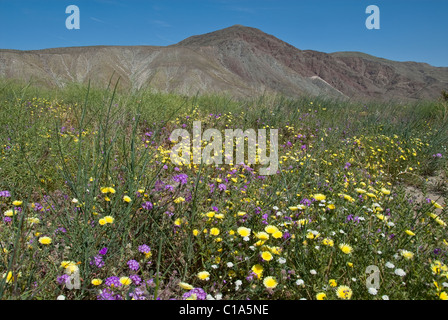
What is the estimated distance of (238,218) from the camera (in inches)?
77.2

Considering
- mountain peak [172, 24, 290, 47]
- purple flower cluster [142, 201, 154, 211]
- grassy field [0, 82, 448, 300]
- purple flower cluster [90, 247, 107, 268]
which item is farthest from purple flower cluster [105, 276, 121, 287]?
mountain peak [172, 24, 290, 47]

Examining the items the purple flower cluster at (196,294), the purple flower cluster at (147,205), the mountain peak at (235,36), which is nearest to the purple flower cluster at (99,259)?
the purple flower cluster at (147,205)

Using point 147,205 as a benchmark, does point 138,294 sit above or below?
below

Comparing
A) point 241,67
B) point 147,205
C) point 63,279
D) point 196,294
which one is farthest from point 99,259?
point 241,67

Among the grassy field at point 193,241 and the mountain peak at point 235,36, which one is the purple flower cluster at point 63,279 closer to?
the grassy field at point 193,241

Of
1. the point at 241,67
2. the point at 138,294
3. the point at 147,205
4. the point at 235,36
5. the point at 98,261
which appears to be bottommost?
the point at 138,294

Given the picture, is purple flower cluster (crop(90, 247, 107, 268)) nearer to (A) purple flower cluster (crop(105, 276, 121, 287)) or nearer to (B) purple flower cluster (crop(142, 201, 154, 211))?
(A) purple flower cluster (crop(105, 276, 121, 287))

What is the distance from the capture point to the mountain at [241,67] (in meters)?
48.9

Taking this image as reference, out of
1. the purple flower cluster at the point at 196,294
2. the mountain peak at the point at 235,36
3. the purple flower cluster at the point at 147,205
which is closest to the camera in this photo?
the purple flower cluster at the point at 196,294

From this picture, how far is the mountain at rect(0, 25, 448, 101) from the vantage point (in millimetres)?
48938

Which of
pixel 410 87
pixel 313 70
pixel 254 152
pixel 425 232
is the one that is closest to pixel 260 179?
pixel 254 152

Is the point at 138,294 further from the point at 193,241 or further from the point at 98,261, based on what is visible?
the point at 193,241

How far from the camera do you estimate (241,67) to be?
67688 millimetres
